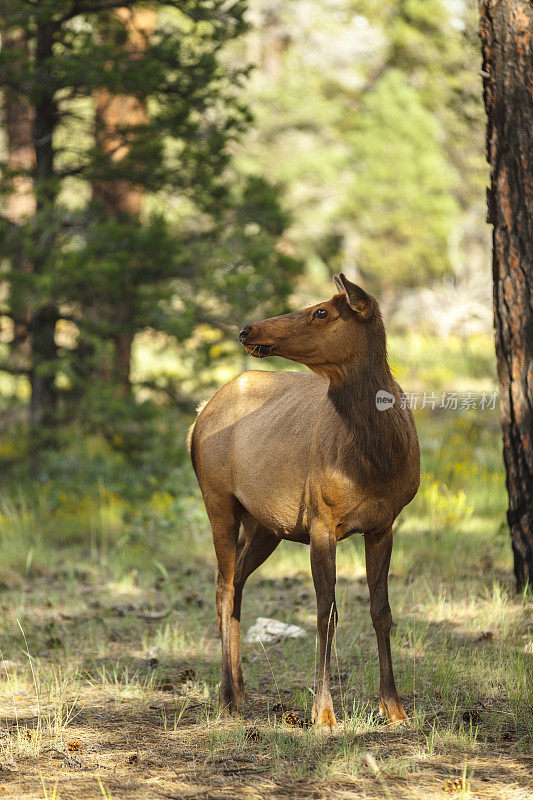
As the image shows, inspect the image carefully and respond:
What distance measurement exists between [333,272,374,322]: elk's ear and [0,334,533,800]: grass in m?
1.98

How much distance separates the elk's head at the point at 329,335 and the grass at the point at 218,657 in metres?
1.76

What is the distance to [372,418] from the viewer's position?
459 cm

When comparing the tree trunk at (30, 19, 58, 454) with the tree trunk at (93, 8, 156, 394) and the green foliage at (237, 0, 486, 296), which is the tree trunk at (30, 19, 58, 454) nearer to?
the tree trunk at (93, 8, 156, 394)

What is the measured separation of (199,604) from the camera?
7504mm

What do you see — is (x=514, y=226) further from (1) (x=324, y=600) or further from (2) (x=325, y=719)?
(2) (x=325, y=719)

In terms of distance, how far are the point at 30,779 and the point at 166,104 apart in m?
8.14

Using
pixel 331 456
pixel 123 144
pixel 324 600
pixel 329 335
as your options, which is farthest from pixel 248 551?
pixel 123 144

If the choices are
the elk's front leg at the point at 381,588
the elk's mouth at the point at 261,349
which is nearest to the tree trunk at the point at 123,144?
the elk's mouth at the point at 261,349

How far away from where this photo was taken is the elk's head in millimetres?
Result: 4586

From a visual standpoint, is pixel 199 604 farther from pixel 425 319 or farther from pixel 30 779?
pixel 425 319

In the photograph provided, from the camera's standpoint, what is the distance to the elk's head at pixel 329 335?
4.59 m

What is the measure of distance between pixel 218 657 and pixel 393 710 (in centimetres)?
163

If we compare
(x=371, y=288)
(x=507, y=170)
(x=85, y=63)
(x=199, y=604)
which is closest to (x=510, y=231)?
(x=507, y=170)

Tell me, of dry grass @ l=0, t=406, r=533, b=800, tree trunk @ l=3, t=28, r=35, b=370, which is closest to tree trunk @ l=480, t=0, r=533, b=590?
dry grass @ l=0, t=406, r=533, b=800
